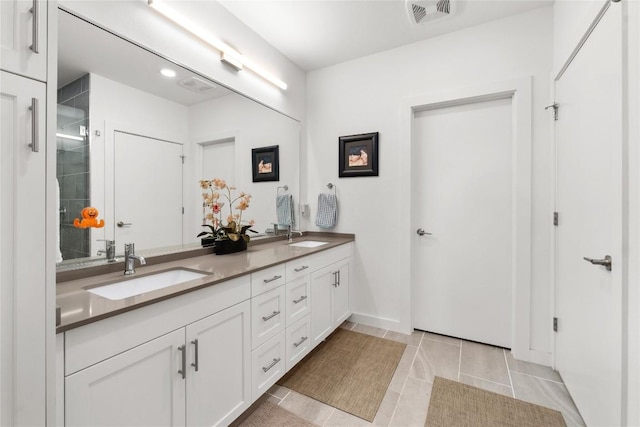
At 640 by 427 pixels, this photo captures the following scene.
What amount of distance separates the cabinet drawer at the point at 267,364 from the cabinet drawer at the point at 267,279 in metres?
0.31

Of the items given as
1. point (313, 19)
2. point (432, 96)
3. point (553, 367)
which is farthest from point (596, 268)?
point (313, 19)

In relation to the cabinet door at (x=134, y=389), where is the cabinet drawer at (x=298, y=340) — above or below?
below

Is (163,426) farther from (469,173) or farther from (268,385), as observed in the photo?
(469,173)

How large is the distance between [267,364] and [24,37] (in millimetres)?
1657

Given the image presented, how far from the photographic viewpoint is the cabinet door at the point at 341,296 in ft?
7.93

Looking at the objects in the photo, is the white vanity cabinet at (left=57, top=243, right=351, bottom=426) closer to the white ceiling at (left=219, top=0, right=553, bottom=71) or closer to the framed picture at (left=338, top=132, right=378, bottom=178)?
the framed picture at (left=338, top=132, right=378, bottom=178)

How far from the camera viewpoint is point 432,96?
2.42 meters

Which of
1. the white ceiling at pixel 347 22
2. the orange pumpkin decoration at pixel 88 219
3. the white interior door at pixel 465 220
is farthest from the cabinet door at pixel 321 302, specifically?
the white ceiling at pixel 347 22

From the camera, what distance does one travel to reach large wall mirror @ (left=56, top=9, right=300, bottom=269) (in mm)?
1324

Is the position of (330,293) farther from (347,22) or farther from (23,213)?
(347,22)

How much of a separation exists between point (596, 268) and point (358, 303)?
1.86m

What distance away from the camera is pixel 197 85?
1.88m

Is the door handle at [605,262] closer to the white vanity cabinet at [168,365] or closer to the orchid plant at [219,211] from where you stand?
the white vanity cabinet at [168,365]

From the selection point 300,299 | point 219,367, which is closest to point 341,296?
point 300,299
